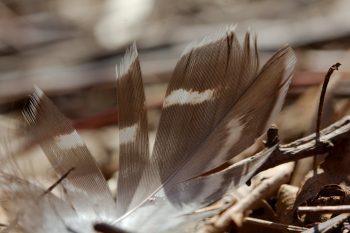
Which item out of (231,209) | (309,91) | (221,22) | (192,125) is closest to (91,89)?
(221,22)

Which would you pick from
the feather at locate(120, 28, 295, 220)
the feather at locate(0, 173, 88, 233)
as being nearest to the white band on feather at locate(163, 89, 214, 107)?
the feather at locate(120, 28, 295, 220)

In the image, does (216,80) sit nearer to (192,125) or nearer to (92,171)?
(192,125)

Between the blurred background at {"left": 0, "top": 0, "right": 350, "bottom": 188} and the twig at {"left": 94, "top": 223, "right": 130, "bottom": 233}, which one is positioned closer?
the twig at {"left": 94, "top": 223, "right": 130, "bottom": 233}

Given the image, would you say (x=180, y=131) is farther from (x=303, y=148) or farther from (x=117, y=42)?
(x=117, y=42)

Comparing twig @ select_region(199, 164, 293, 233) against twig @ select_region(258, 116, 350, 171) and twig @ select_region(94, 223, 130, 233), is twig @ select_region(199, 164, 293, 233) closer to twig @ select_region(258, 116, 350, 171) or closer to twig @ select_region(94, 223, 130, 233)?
twig @ select_region(258, 116, 350, 171)

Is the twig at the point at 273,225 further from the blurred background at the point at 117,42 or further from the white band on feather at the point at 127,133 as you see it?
the blurred background at the point at 117,42

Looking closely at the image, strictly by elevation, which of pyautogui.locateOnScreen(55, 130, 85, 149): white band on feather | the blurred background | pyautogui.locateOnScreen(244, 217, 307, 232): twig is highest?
the blurred background

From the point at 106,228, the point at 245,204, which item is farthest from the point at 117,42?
the point at 106,228
